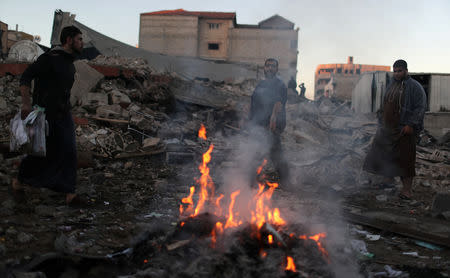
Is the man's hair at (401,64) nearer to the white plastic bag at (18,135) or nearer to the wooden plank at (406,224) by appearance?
the wooden plank at (406,224)

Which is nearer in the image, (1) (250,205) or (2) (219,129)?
(1) (250,205)

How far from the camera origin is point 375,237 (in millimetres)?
3332

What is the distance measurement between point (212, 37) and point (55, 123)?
30273 millimetres

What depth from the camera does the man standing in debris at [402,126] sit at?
4711 mm

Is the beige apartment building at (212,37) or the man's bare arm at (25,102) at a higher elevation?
the beige apartment building at (212,37)

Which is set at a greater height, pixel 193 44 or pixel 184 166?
pixel 193 44

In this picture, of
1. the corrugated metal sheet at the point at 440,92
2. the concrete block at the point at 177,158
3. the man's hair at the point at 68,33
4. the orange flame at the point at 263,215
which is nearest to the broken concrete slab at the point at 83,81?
the concrete block at the point at 177,158

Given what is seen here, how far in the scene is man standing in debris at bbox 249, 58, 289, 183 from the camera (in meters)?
4.79

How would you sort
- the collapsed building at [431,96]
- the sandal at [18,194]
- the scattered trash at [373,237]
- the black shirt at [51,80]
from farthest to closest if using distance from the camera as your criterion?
1. the collapsed building at [431,96]
2. the sandal at [18,194]
3. the black shirt at [51,80]
4. the scattered trash at [373,237]

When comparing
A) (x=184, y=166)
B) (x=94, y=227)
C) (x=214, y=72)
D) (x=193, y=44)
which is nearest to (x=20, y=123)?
(x=94, y=227)

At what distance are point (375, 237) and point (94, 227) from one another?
2793 mm

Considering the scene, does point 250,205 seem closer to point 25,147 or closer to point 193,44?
point 25,147

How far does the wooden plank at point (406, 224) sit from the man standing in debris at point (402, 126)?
3.58ft

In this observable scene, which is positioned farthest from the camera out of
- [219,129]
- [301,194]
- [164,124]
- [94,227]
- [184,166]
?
[219,129]
